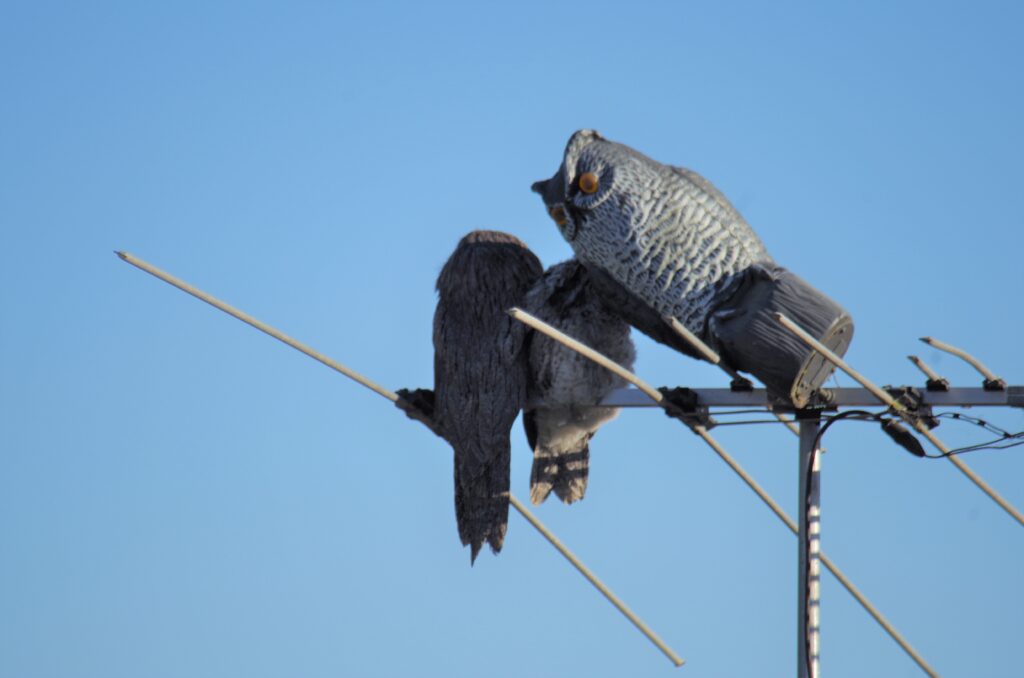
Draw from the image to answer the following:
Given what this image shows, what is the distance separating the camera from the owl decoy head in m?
12.6

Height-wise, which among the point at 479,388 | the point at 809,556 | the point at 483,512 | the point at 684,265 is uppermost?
the point at 684,265

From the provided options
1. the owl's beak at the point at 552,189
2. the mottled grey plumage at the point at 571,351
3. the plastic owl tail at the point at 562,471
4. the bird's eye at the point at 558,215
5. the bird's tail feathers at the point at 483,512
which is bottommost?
the bird's tail feathers at the point at 483,512

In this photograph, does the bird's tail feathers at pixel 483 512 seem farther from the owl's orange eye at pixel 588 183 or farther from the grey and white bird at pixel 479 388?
the owl's orange eye at pixel 588 183

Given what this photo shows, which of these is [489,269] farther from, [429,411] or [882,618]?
[882,618]

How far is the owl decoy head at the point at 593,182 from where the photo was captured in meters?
12.6

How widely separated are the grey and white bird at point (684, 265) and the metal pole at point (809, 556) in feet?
1.12

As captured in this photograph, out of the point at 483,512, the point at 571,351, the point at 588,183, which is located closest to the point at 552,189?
the point at 588,183

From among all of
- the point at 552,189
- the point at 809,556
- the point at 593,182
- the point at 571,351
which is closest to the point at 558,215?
the point at 552,189

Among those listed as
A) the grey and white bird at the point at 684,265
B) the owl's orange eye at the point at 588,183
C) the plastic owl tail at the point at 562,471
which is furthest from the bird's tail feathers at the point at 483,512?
the owl's orange eye at the point at 588,183

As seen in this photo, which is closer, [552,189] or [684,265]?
[684,265]

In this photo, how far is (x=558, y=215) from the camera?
42.5 ft

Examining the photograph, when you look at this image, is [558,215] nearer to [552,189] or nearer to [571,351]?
[552,189]

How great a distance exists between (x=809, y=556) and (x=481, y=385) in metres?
3.01

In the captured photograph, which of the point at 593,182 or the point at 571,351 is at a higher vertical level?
the point at 593,182
